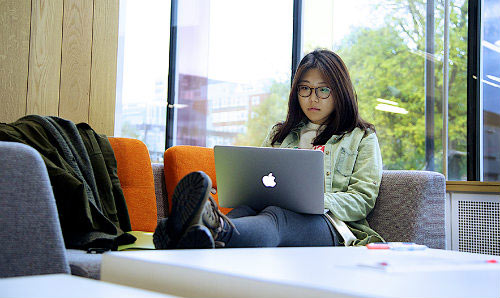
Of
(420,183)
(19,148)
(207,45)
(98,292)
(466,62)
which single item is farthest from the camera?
(207,45)

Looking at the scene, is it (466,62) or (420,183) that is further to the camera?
(466,62)

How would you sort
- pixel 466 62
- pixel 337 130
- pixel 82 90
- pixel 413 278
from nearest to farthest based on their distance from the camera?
pixel 413 278, pixel 337 130, pixel 82 90, pixel 466 62

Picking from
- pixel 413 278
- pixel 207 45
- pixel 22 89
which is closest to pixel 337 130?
pixel 22 89

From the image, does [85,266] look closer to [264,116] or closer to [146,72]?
[146,72]

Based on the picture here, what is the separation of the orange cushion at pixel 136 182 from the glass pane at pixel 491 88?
196 cm

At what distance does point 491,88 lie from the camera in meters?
3.10

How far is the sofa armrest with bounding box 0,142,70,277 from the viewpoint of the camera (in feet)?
3.45

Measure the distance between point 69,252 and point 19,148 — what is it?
52 cm

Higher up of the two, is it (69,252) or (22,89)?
(22,89)

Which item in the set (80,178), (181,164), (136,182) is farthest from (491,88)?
(80,178)

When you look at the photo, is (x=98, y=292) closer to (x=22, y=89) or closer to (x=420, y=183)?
(x=420, y=183)

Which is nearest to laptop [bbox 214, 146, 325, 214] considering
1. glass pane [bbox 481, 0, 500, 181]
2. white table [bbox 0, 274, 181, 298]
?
white table [bbox 0, 274, 181, 298]

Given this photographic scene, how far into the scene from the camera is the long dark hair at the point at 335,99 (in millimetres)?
2250

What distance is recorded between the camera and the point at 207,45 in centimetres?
423
